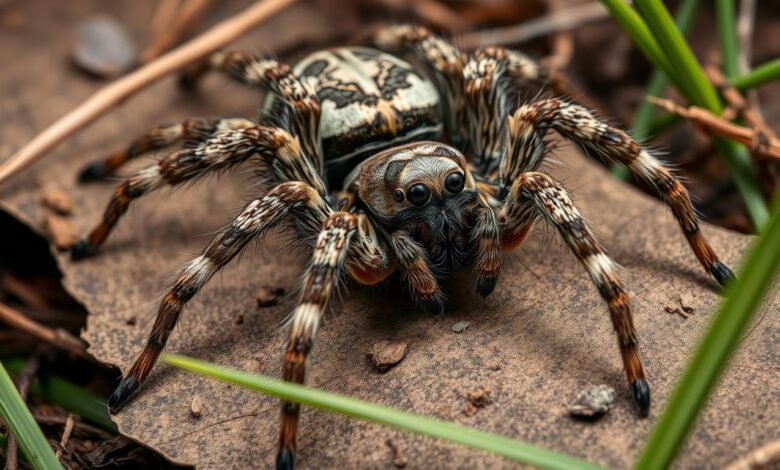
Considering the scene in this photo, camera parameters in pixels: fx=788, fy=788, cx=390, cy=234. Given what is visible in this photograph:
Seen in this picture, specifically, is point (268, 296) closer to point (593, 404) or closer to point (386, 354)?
point (386, 354)

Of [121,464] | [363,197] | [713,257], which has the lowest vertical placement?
[121,464]

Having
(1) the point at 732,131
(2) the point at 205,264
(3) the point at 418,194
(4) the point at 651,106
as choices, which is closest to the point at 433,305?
(3) the point at 418,194

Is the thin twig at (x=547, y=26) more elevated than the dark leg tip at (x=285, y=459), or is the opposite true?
the thin twig at (x=547, y=26)

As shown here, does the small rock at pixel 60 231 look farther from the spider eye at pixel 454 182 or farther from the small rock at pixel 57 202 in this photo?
the spider eye at pixel 454 182

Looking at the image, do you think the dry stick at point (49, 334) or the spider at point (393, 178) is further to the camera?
the dry stick at point (49, 334)

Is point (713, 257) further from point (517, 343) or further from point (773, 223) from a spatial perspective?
point (773, 223)

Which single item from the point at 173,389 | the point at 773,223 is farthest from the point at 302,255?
the point at 773,223

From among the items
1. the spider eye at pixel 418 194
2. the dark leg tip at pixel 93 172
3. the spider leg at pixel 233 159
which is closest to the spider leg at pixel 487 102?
the spider eye at pixel 418 194
